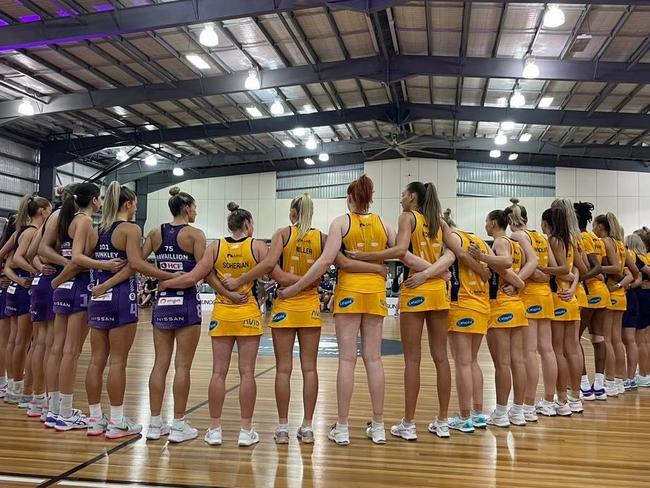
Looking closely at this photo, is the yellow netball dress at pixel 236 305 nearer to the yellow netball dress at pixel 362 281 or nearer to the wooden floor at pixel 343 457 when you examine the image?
the yellow netball dress at pixel 362 281

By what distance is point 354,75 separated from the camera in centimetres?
1255

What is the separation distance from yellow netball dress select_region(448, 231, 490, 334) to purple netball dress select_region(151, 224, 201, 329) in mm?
2026

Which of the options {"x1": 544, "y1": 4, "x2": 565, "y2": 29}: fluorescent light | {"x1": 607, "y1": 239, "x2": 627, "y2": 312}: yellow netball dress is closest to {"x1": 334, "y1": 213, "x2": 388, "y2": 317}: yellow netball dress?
{"x1": 607, "y1": 239, "x2": 627, "y2": 312}: yellow netball dress

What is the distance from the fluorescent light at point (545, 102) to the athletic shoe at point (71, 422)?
14.1 metres

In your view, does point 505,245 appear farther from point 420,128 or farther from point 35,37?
point 420,128

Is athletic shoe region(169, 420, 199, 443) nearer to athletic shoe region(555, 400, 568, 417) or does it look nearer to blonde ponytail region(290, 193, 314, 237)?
blonde ponytail region(290, 193, 314, 237)

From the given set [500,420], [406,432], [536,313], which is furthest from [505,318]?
[406,432]

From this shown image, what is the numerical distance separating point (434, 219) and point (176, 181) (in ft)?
70.4

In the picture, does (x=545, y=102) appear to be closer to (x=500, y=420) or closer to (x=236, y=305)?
(x=500, y=420)

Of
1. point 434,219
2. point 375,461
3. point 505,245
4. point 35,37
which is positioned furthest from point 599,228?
point 35,37

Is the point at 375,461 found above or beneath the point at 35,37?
beneath

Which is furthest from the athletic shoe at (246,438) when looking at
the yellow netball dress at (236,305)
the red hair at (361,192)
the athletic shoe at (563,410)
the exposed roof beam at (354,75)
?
the exposed roof beam at (354,75)

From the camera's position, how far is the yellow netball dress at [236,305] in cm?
395

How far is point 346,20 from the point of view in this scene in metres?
11.0
